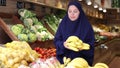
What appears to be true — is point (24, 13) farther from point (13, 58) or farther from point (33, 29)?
point (13, 58)

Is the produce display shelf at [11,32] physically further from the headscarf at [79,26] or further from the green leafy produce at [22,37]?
the headscarf at [79,26]

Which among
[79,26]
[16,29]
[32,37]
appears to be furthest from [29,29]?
[79,26]

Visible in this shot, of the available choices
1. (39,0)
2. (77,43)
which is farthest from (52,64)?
(39,0)

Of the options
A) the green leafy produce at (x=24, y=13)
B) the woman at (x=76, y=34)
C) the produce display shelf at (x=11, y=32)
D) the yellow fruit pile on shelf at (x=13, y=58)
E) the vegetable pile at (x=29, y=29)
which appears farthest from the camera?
the green leafy produce at (x=24, y=13)

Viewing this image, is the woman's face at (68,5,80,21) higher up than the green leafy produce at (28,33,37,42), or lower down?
higher up

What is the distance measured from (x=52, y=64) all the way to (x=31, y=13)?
3.87 m

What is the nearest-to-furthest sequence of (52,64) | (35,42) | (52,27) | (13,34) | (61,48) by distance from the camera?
(52,64) → (61,48) → (13,34) → (35,42) → (52,27)

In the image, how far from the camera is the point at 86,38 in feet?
11.8

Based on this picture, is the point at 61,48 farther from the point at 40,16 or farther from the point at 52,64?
the point at 40,16

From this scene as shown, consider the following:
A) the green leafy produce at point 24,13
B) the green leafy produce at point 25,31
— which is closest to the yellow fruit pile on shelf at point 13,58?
the green leafy produce at point 25,31

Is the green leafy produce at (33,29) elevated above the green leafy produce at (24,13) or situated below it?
below

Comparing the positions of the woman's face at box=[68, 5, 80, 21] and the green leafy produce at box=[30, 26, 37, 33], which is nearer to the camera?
the woman's face at box=[68, 5, 80, 21]

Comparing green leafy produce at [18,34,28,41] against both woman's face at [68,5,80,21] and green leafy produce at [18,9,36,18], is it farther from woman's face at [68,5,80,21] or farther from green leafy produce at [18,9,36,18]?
woman's face at [68,5,80,21]

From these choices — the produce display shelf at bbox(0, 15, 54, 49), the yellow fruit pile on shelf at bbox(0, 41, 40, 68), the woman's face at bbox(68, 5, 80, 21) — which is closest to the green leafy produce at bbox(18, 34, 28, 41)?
the produce display shelf at bbox(0, 15, 54, 49)
